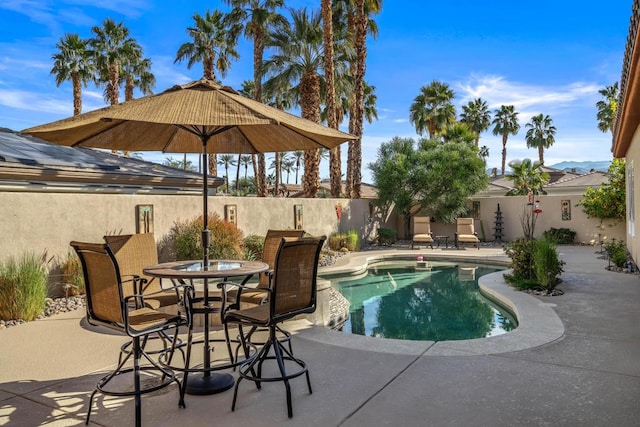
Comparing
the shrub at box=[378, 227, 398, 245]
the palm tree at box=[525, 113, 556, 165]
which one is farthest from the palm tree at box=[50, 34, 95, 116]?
the palm tree at box=[525, 113, 556, 165]

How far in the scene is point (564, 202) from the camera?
1841 cm

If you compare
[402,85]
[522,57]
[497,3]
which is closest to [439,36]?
[497,3]

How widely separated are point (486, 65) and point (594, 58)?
507 centimetres

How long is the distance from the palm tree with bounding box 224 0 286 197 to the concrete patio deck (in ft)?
56.4

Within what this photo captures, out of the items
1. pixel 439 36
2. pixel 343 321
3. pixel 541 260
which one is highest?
pixel 439 36

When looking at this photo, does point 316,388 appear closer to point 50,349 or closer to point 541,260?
point 50,349

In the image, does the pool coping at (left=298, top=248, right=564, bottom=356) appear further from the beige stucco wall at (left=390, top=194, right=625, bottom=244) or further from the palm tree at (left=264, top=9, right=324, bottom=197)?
the palm tree at (left=264, top=9, right=324, bottom=197)

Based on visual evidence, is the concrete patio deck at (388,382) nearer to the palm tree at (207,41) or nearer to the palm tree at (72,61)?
the palm tree at (207,41)

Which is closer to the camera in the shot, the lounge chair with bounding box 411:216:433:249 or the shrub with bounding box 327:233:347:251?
the shrub with bounding box 327:233:347:251

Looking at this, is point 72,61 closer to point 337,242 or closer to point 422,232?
point 337,242

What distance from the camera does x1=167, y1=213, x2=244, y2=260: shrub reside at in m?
10.2

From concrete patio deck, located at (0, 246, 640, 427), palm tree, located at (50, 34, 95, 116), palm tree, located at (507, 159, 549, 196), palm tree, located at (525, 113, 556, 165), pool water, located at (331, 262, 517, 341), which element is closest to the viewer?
concrete patio deck, located at (0, 246, 640, 427)

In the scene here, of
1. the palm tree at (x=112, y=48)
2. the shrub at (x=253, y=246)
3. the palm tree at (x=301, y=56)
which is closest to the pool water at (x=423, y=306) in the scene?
the shrub at (x=253, y=246)

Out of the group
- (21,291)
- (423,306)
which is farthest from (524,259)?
(21,291)
